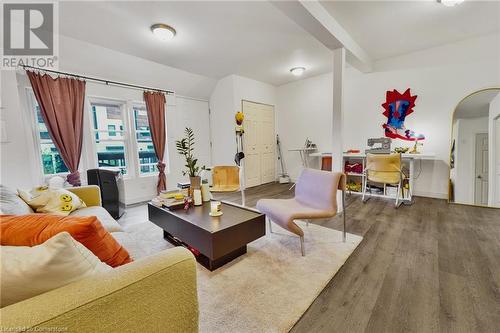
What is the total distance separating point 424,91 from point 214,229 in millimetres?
4316

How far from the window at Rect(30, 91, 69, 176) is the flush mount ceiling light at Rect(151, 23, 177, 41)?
6.78ft

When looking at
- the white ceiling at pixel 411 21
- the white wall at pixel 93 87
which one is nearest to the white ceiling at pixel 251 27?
the white ceiling at pixel 411 21

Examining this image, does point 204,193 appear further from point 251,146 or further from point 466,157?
point 466,157

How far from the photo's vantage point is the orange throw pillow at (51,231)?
77 centimetres

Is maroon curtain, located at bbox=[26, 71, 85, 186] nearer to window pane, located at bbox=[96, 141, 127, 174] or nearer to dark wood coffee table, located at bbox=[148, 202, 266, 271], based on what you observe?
window pane, located at bbox=[96, 141, 127, 174]

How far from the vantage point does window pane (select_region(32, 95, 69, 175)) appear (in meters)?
3.16

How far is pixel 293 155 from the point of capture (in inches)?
217

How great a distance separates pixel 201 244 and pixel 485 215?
374 centimetres

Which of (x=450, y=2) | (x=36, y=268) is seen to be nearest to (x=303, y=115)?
(x=450, y=2)

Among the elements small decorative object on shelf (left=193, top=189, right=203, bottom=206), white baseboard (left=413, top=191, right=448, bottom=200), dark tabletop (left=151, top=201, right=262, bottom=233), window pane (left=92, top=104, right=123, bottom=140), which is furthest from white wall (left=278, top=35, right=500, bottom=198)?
window pane (left=92, top=104, right=123, bottom=140)

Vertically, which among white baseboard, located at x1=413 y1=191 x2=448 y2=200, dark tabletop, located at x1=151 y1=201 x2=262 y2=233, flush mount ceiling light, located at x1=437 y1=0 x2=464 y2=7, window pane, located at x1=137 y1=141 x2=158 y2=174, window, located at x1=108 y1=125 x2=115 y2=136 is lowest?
white baseboard, located at x1=413 y1=191 x2=448 y2=200

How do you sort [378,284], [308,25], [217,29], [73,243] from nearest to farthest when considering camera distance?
[73,243] < [378,284] < [308,25] < [217,29]

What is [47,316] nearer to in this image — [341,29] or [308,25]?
[308,25]

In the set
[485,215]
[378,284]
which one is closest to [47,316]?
[378,284]
